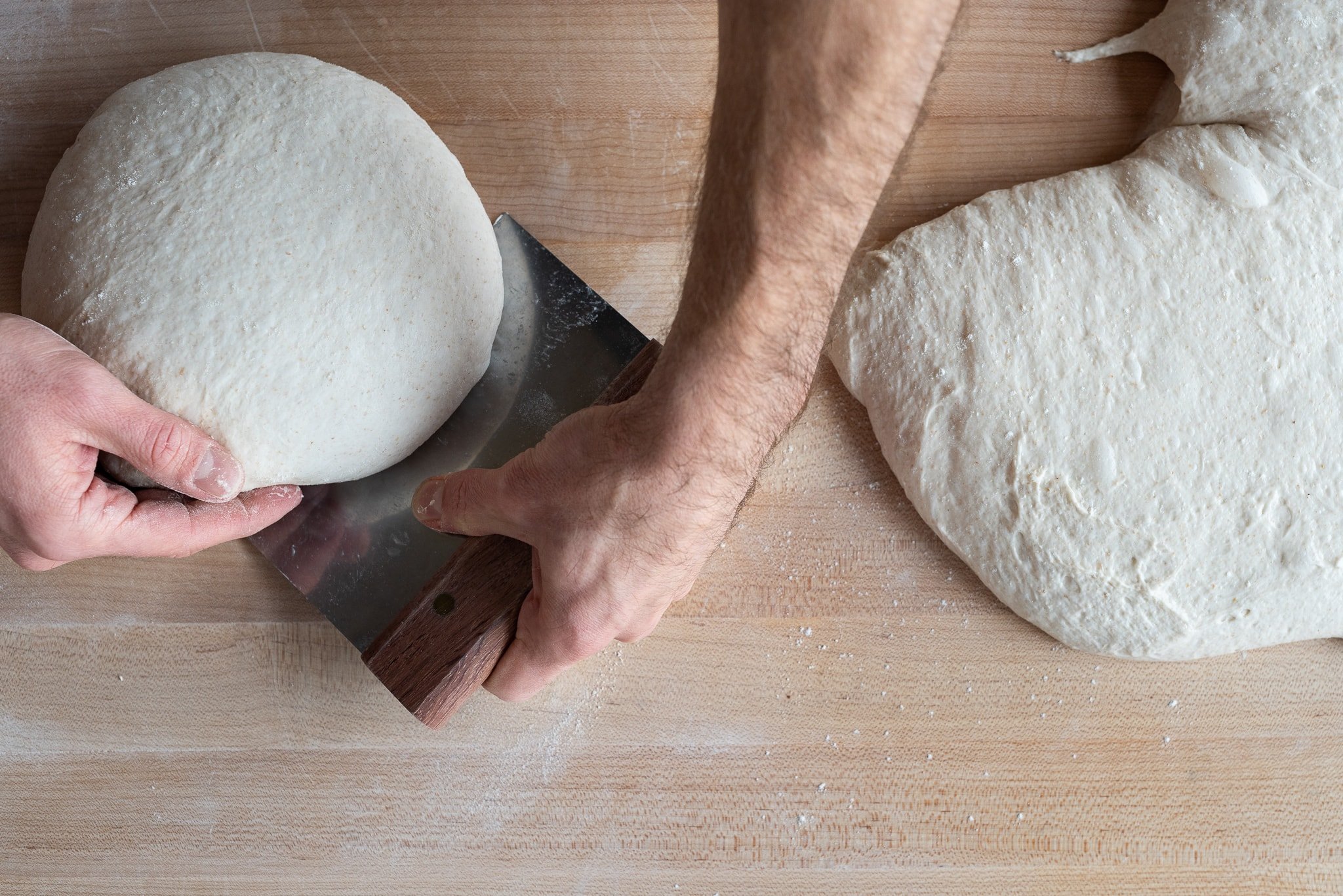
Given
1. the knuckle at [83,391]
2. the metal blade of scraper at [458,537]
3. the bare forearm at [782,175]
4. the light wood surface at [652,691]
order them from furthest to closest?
the light wood surface at [652,691] → the metal blade of scraper at [458,537] → the knuckle at [83,391] → the bare forearm at [782,175]

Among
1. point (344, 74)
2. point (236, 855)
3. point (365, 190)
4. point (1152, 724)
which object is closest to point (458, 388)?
point (365, 190)

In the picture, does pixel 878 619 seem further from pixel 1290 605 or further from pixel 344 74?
pixel 344 74

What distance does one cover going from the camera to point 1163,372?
37.1 inches

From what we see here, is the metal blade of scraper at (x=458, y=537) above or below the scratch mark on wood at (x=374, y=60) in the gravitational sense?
below

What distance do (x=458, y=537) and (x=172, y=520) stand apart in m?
0.27

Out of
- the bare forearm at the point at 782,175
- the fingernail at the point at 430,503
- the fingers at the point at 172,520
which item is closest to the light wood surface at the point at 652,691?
the fingers at the point at 172,520

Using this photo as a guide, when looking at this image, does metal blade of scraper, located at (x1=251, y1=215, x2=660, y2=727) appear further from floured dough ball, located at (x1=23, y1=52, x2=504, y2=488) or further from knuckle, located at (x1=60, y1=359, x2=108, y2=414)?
knuckle, located at (x1=60, y1=359, x2=108, y2=414)

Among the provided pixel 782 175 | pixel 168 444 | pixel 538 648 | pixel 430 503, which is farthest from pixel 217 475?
pixel 782 175

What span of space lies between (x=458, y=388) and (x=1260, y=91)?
3.11 feet

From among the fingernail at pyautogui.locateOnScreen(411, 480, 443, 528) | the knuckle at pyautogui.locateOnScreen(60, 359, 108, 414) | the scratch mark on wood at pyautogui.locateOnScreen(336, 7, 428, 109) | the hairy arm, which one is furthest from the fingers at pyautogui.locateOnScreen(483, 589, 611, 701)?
the scratch mark on wood at pyautogui.locateOnScreen(336, 7, 428, 109)

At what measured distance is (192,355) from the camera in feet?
2.53

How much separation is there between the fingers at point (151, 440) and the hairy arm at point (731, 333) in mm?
211

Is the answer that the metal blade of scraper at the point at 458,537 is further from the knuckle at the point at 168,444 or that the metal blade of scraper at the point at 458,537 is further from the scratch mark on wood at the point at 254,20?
the scratch mark on wood at the point at 254,20

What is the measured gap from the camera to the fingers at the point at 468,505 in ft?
2.58
